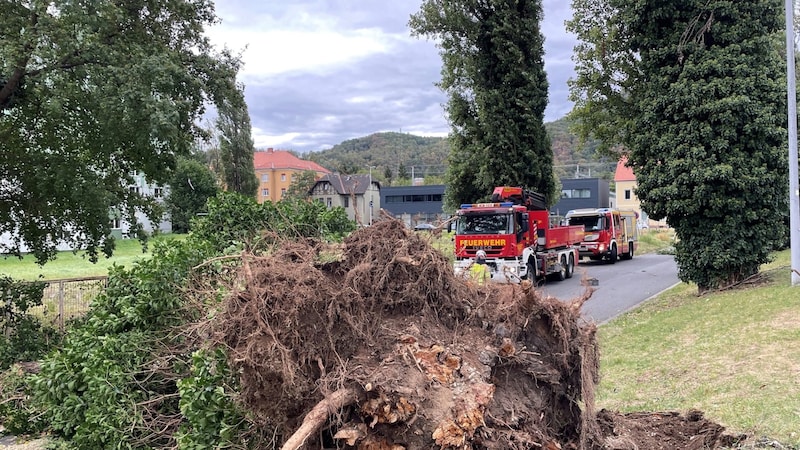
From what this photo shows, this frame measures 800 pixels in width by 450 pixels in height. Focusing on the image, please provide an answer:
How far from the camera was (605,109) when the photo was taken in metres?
21.9

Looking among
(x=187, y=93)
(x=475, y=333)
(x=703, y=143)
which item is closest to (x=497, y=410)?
(x=475, y=333)

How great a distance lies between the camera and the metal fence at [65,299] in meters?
11.3

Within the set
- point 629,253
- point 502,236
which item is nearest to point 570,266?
point 502,236

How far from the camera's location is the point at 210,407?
4961 mm

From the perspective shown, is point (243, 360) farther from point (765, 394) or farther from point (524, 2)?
point (524, 2)

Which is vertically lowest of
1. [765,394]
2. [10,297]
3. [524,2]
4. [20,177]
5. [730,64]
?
[765,394]

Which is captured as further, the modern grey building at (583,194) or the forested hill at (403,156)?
the forested hill at (403,156)

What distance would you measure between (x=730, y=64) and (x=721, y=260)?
4960mm

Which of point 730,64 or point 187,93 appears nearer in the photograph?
point 187,93

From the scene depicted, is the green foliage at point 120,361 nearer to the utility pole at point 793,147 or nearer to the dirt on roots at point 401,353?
the dirt on roots at point 401,353

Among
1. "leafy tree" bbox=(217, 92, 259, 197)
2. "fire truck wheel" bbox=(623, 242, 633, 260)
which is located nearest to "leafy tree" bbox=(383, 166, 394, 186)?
"leafy tree" bbox=(217, 92, 259, 197)

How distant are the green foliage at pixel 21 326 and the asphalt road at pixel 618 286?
970 cm

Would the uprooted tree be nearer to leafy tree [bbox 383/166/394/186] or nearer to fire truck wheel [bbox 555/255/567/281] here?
fire truck wheel [bbox 555/255/567/281]

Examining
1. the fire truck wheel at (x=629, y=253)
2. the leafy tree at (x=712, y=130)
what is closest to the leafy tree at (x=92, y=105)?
the leafy tree at (x=712, y=130)
